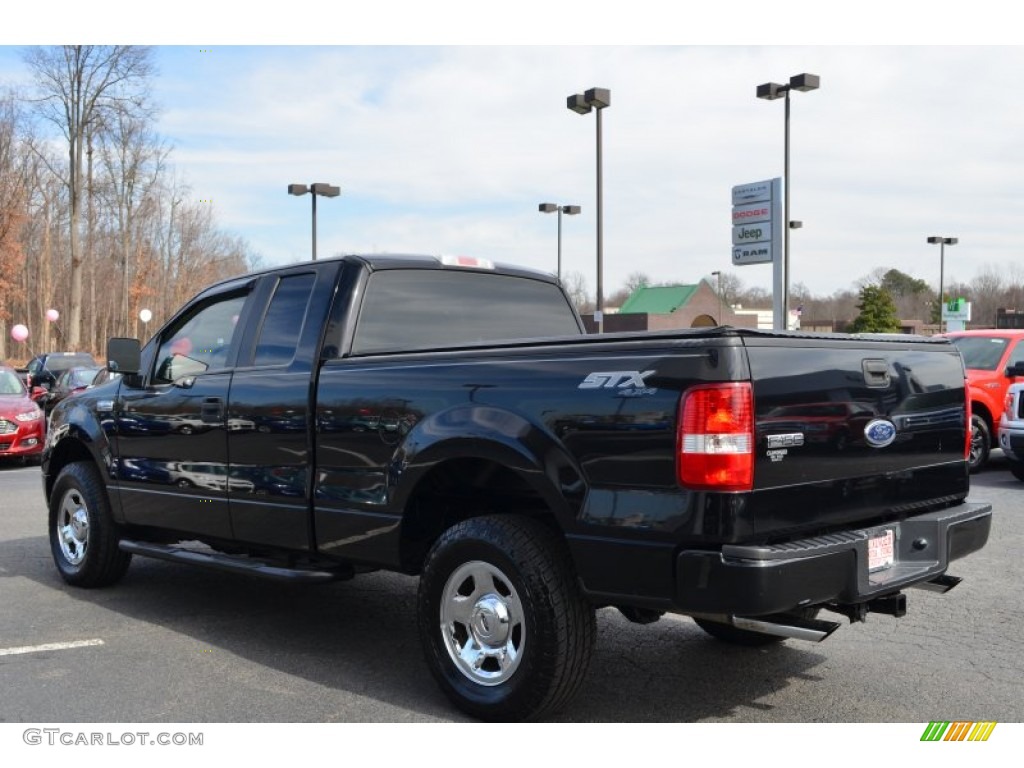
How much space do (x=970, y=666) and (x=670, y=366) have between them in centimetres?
251

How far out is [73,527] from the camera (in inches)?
266

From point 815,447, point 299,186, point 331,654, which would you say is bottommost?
point 331,654

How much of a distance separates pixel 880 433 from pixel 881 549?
0.47 meters

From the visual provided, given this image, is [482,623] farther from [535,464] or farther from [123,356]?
[123,356]

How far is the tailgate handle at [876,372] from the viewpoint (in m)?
4.06

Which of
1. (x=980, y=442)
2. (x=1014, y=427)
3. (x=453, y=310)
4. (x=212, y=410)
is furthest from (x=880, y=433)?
(x=980, y=442)

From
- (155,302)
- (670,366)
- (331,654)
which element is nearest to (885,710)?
(670,366)

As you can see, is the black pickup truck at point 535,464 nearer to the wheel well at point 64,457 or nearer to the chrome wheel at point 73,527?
the chrome wheel at point 73,527

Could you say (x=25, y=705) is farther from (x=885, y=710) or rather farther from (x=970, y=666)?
(x=970, y=666)

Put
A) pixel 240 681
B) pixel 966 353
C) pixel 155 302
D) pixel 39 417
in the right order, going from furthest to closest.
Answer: pixel 155 302 → pixel 39 417 → pixel 966 353 → pixel 240 681

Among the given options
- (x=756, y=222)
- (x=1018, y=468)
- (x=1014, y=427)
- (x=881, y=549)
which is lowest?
(x=1018, y=468)

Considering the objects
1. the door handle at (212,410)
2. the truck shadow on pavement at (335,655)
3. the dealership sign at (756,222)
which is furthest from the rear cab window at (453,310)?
the dealership sign at (756,222)

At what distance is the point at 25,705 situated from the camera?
14.3ft

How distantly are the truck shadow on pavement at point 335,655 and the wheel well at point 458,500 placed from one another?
0.67 m
